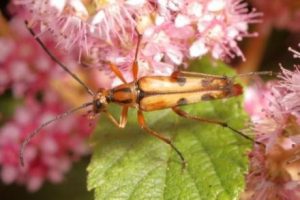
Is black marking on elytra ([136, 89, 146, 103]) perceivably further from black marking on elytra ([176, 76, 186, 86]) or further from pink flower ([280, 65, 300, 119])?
pink flower ([280, 65, 300, 119])

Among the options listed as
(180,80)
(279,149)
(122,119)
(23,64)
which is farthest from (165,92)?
(23,64)

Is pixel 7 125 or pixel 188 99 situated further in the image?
pixel 7 125

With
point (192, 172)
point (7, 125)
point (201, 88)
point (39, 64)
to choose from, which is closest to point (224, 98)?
point (201, 88)

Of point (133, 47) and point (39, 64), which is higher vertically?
point (133, 47)

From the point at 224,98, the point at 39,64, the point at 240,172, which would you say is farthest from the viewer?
the point at 39,64

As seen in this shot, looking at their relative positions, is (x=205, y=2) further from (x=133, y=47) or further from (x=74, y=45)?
(x=74, y=45)

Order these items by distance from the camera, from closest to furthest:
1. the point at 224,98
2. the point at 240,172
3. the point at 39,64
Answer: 1. the point at 240,172
2. the point at 224,98
3. the point at 39,64
